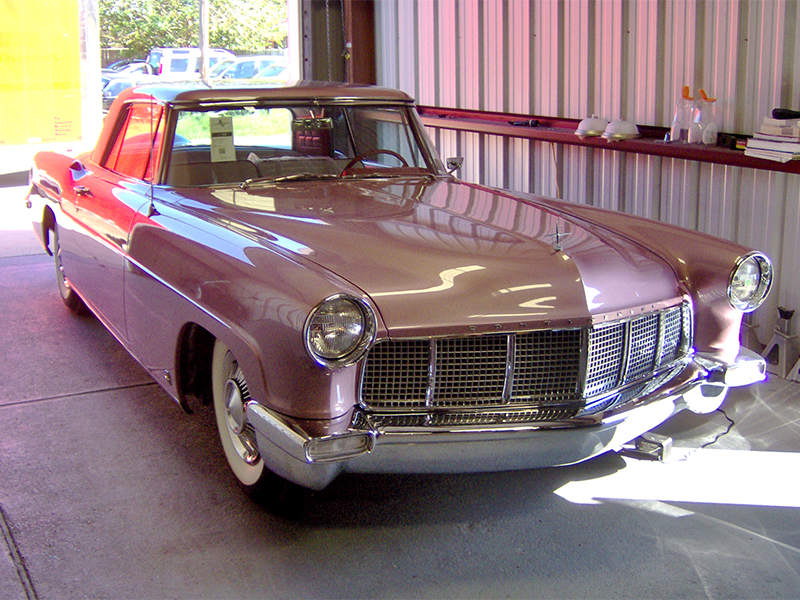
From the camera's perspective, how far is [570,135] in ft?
18.6

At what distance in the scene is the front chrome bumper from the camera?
232cm

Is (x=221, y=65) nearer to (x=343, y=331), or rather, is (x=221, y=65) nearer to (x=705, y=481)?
(x=705, y=481)

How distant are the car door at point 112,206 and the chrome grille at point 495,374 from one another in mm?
1597

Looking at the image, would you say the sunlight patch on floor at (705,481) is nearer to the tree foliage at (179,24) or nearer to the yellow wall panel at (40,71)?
the yellow wall panel at (40,71)

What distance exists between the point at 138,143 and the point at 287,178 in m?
0.79

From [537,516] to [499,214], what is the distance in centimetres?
117

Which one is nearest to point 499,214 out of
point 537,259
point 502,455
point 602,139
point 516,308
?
point 537,259

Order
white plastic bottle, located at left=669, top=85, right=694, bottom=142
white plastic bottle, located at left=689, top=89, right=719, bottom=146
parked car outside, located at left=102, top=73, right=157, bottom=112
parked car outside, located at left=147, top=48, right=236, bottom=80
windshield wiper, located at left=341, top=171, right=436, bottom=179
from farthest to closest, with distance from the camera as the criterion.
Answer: parked car outside, located at left=147, top=48, right=236, bottom=80 → parked car outside, located at left=102, top=73, right=157, bottom=112 → white plastic bottle, located at left=669, top=85, right=694, bottom=142 → white plastic bottle, located at left=689, top=89, right=719, bottom=146 → windshield wiper, located at left=341, top=171, right=436, bottom=179

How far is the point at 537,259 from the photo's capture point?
2.66m

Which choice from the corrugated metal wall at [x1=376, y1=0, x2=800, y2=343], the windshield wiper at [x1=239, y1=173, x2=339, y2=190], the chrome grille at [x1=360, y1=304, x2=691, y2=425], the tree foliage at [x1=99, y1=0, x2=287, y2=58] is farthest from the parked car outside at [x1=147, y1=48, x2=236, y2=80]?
the chrome grille at [x1=360, y1=304, x2=691, y2=425]

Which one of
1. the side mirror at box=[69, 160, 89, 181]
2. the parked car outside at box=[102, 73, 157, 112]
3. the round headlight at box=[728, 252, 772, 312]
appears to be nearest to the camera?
the round headlight at box=[728, 252, 772, 312]

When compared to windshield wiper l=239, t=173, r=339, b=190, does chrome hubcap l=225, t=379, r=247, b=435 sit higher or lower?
lower

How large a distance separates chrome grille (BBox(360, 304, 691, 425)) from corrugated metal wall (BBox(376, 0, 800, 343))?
2307mm

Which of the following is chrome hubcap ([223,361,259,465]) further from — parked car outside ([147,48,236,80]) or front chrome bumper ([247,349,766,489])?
parked car outside ([147,48,236,80])
